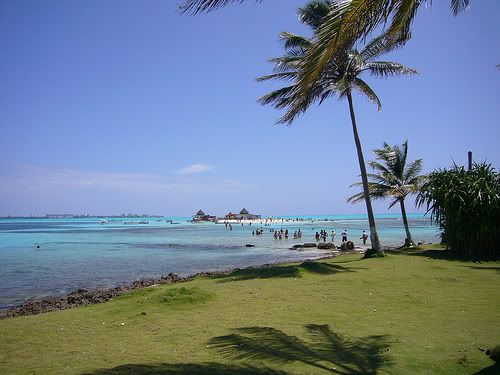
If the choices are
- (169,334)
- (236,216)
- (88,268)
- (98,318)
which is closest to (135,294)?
(98,318)

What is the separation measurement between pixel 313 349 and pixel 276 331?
47.8 inches

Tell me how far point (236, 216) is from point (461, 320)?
450 ft

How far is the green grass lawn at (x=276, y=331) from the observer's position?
5703 millimetres

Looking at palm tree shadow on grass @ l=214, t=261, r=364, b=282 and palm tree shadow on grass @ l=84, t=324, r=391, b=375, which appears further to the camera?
palm tree shadow on grass @ l=214, t=261, r=364, b=282

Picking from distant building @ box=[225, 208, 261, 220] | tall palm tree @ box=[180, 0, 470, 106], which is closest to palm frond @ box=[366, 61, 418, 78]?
tall palm tree @ box=[180, 0, 470, 106]

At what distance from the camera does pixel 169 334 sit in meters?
7.48

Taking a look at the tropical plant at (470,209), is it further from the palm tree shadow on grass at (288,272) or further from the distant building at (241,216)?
the distant building at (241,216)

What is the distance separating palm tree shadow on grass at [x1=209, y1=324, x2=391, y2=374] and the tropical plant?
14.8 metres

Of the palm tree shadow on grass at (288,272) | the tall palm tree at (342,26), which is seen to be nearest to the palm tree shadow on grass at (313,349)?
the tall palm tree at (342,26)

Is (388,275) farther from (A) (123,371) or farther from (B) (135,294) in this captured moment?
(A) (123,371)

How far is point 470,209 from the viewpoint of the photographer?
19.1 m

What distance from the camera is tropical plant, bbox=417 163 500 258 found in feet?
61.7

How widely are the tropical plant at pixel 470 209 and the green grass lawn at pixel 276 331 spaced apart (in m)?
6.74

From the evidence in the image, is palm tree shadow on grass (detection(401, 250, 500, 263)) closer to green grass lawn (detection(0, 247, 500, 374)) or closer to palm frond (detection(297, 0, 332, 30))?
green grass lawn (detection(0, 247, 500, 374))
